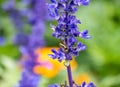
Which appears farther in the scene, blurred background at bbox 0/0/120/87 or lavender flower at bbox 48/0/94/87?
blurred background at bbox 0/0/120/87

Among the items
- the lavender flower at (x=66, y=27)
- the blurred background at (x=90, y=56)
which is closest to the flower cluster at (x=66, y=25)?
the lavender flower at (x=66, y=27)

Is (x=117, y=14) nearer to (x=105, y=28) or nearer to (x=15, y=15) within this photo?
(x=105, y=28)

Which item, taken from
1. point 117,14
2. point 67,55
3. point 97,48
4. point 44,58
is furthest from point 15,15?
point 67,55

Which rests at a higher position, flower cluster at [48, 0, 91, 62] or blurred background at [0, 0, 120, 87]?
blurred background at [0, 0, 120, 87]

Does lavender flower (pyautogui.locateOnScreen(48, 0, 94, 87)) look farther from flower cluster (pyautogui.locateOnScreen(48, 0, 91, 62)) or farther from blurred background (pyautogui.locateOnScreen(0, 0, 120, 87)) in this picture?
blurred background (pyautogui.locateOnScreen(0, 0, 120, 87))

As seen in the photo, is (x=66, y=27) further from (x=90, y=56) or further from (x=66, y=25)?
(x=90, y=56)

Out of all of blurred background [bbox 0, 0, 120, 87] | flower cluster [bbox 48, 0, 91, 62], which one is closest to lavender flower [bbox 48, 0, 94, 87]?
flower cluster [bbox 48, 0, 91, 62]
